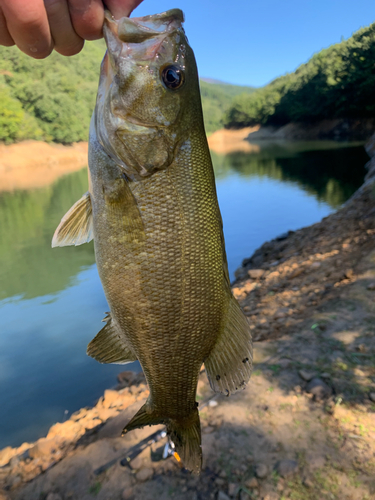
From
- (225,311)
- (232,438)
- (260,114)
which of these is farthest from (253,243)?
(260,114)

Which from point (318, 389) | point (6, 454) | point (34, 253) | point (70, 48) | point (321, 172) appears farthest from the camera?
point (321, 172)

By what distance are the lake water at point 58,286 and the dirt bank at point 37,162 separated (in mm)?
9577

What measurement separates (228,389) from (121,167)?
4.65 feet

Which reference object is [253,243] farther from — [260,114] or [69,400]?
[260,114]

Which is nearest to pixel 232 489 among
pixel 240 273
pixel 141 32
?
pixel 141 32

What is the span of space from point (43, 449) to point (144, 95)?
4.82 m

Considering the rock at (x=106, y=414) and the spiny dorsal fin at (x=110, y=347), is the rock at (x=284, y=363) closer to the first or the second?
the rock at (x=106, y=414)

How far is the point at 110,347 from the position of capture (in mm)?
2293

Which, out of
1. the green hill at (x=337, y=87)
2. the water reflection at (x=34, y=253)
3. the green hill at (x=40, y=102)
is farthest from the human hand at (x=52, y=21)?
the green hill at (x=337, y=87)

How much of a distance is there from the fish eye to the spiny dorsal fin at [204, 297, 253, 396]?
51.0 inches

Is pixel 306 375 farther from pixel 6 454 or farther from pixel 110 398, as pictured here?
pixel 6 454

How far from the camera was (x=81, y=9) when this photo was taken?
190 centimetres

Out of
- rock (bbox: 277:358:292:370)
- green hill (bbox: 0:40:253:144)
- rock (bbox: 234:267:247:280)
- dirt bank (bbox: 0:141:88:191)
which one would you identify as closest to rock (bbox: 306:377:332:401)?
rock (bbox: 277:358:292:370)

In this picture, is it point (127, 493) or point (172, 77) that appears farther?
point (127, 493)
